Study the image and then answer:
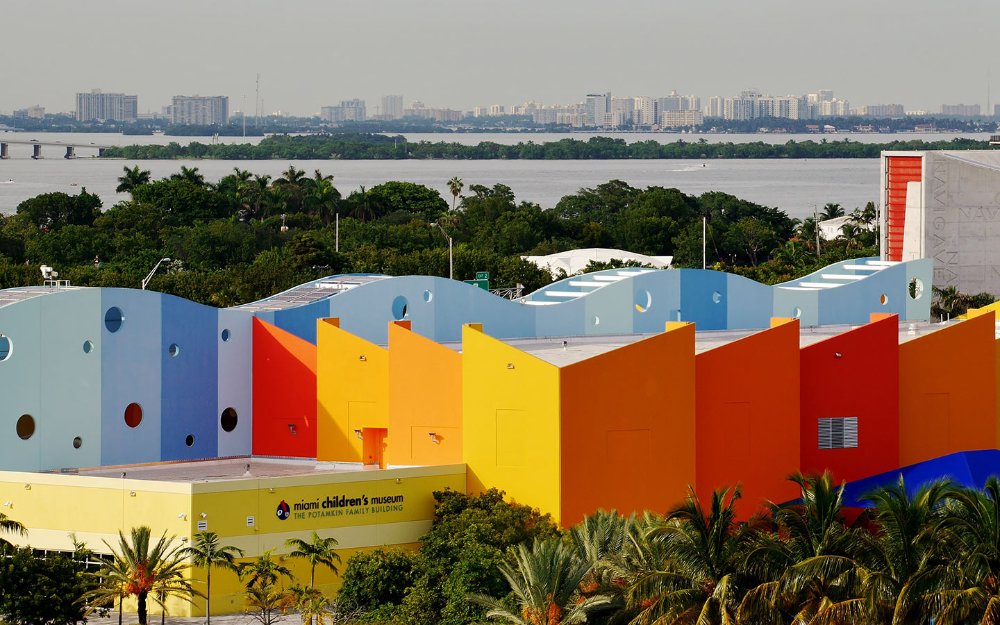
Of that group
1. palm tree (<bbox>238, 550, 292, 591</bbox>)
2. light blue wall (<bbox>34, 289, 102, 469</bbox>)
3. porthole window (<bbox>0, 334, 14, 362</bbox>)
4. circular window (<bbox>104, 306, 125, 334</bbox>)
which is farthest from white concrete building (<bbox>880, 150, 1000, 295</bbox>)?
palm tree (<bbox>238, 550, 292, 591</bbox>)

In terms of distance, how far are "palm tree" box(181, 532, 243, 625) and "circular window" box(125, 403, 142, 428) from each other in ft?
22.5

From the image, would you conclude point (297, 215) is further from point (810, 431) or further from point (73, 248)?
point (810, 431)

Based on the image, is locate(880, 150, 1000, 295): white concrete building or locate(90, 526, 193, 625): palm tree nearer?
locate(90, 526, 193, 625): palm tree

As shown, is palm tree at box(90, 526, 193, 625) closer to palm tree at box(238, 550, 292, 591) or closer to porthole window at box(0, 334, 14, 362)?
palm tree at box(238, 550, 292, 591)

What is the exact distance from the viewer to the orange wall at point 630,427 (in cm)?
3098

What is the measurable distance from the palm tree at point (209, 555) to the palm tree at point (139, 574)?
36cm

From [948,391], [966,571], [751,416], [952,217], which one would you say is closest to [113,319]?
[751,416]

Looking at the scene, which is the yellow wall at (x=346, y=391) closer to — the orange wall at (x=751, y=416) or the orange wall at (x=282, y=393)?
the orange wall at (x=282, y=393)

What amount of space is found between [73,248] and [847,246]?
39.3 m

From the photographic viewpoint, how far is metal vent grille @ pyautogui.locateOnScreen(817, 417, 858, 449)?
34625mm

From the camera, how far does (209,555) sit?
2811 cm

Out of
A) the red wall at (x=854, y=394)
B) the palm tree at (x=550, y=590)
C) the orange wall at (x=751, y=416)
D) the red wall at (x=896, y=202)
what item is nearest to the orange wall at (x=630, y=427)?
the orange wall at (x=751, y=416)

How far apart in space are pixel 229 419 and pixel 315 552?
9163 millimetres

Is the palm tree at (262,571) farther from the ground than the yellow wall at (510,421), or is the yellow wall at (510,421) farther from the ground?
the yellow wall at (510,421)
